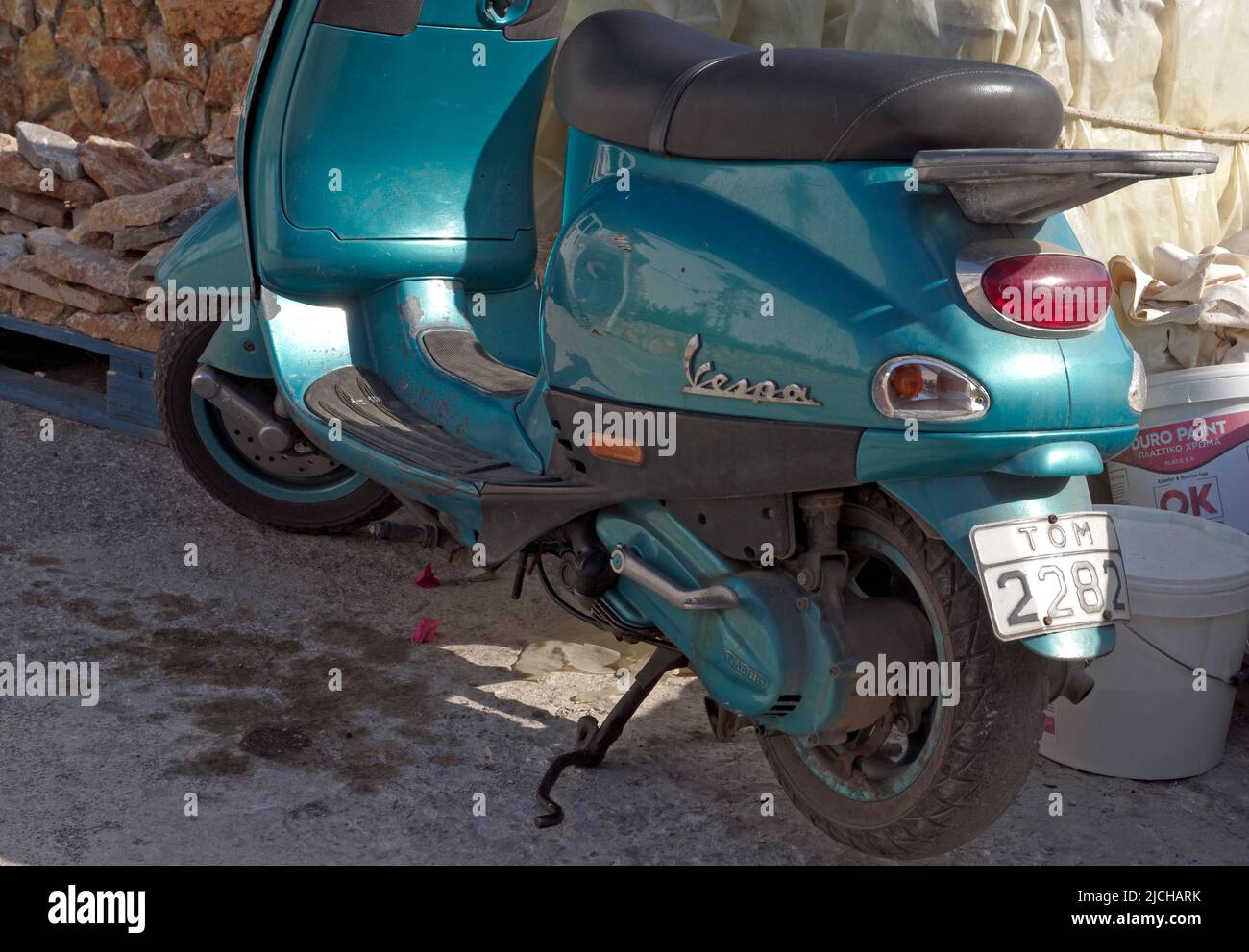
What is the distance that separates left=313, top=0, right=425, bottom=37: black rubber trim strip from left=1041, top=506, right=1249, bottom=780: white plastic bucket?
169 cm

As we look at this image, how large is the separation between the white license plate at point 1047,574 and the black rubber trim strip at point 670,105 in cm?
75

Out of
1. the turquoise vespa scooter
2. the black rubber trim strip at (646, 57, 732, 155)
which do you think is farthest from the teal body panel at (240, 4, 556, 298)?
the black rubber trim strip at (646, 57, 732, 155)

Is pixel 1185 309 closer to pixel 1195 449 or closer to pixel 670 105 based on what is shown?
pixel 1195 449

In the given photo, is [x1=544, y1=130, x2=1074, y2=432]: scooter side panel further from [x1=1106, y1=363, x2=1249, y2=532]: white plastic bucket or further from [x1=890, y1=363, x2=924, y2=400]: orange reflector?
[x1=1106, y1=363, x2=1249, y2=532]: white plastic bucket

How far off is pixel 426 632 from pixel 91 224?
2040 millimetres

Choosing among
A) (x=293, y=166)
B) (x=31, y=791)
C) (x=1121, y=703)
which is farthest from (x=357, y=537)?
(x=1121, y=703)

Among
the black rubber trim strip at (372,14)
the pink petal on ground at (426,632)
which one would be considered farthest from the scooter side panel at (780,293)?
the pink petal on ground at (426,632)

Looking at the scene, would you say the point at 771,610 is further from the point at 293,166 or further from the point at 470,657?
the point at 293,166

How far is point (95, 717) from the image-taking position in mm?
2643

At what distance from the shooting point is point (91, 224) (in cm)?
432

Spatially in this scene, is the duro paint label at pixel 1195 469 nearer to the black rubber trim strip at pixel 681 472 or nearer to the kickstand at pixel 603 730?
the kickstand at pixel 603 730

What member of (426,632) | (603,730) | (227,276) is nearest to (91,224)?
(227,276)

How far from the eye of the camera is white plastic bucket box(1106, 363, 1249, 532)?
3.06 m

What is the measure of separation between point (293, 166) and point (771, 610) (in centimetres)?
153
